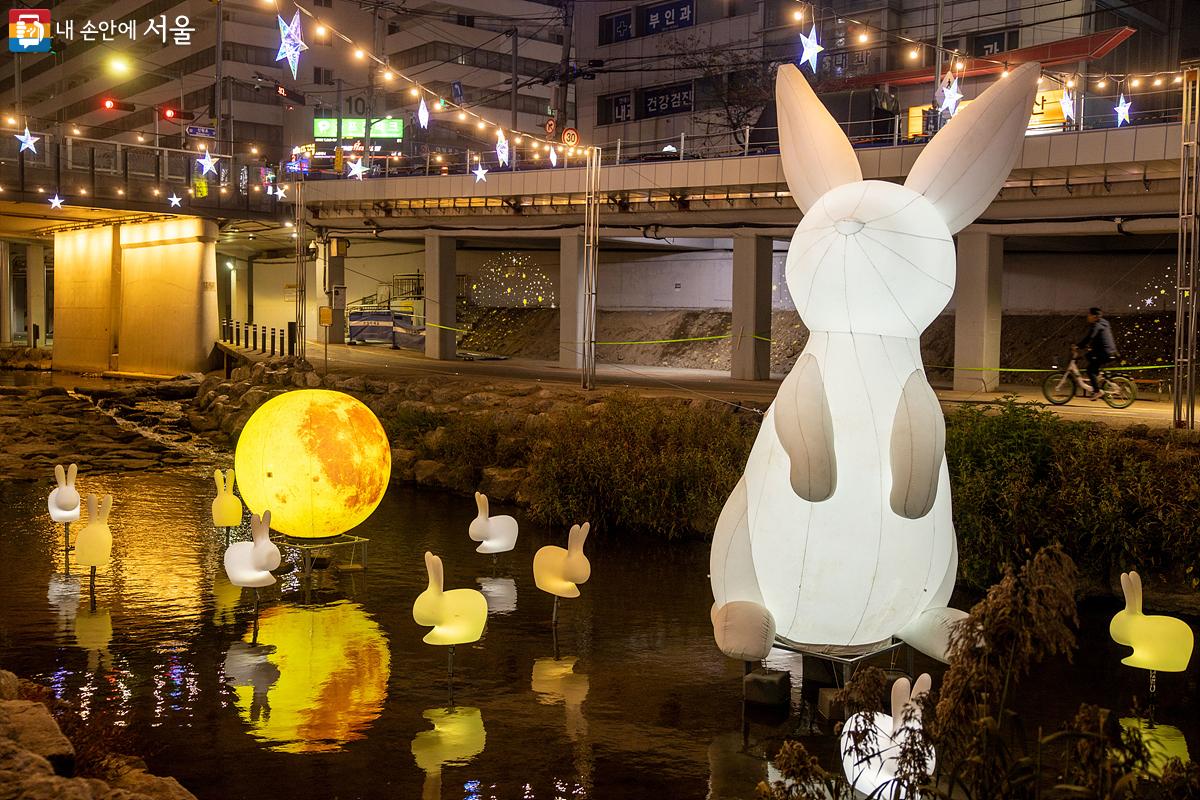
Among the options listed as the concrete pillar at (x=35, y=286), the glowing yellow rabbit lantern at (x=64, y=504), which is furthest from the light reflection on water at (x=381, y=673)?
the concrete pillar at (x=35, y=286)

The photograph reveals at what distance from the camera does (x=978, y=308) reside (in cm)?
2600

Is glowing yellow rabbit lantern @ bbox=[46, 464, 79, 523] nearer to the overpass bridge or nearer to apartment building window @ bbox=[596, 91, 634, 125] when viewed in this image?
the overpass bridge

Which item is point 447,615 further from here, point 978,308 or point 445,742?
point 978,308

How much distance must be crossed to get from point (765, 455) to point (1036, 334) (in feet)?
89.3

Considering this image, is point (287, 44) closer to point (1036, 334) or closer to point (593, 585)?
point (593, 585)

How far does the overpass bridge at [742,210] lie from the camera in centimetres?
2189

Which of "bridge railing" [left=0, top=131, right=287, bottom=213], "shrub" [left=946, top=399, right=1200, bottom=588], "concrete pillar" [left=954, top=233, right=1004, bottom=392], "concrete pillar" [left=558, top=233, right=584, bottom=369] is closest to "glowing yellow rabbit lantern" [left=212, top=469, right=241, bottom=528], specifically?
"shrub" [left=946, top=399, right=1200, bottom=588]

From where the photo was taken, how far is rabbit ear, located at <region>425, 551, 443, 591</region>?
786cm

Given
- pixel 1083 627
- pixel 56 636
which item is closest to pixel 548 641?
pixel 56 636

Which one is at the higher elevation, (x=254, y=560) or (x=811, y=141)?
(x=811, y=141)

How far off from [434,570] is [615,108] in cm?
4922

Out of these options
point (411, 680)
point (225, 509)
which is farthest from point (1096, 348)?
point (411, 680)

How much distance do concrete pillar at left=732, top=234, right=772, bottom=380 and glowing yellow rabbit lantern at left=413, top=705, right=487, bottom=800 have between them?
2260 cm

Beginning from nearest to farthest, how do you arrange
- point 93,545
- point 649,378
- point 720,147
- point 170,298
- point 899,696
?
1. point 899,696
2. point 93,545
3. point 649,378
4. point 720,147
5. point 170,298
